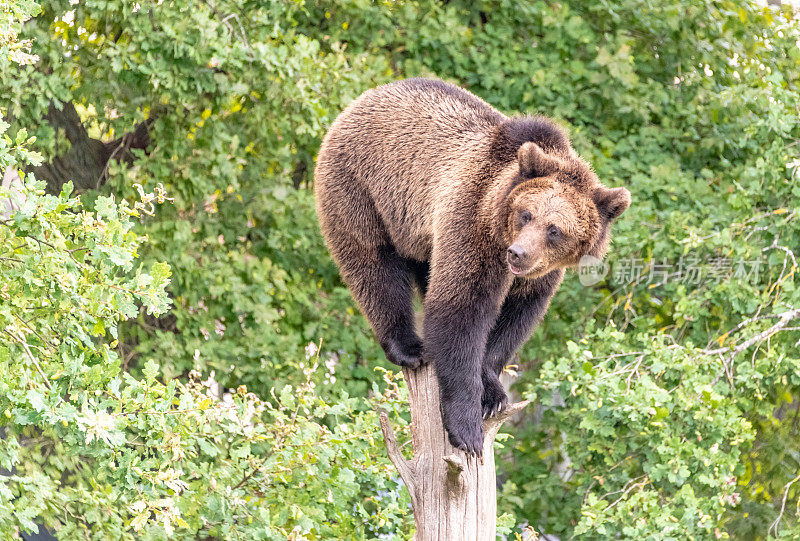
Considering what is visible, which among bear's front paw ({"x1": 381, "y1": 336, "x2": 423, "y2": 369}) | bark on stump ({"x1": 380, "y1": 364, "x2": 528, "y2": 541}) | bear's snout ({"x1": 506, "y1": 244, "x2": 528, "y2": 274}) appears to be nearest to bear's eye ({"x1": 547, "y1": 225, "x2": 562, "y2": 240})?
bear's snout ({"x1": 506, "y1": 244, "x2": 528, "y2": 274})

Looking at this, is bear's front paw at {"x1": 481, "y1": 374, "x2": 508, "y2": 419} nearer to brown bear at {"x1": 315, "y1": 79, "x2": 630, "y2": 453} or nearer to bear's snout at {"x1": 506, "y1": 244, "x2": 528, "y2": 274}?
brown bear at {"x1": 315, "y1": 79, "x2": 630, "y2": 453}

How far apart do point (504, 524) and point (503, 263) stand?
199 cm

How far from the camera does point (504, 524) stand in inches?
227

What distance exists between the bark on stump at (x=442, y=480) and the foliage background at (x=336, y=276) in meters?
0.89

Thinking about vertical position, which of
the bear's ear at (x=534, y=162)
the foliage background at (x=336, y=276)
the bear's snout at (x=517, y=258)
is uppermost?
the bear's ear at (x=534, y=162)

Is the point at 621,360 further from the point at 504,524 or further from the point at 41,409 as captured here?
the point at 41,409

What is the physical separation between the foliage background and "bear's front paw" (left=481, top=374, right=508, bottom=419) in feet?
3.75

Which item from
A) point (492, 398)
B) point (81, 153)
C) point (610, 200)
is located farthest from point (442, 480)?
point (81, 153)

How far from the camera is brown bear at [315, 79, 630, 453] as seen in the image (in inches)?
172

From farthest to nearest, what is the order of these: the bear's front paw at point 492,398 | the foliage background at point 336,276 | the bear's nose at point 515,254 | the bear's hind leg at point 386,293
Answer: the foliage background at point 336,276, the bear's hind leg at point 386,293, the bear's front paw at point 492,398, the bear's nose at point 515,254

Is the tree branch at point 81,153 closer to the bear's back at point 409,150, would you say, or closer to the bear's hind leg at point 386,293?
the bear's back at point 409,150

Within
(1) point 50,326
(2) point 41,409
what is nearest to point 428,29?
(1) point 50,326

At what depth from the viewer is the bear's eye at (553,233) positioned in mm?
4242

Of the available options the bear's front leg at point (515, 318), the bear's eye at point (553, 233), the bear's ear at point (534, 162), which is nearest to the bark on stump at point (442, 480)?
the bear's front leg at point (515, 318)
